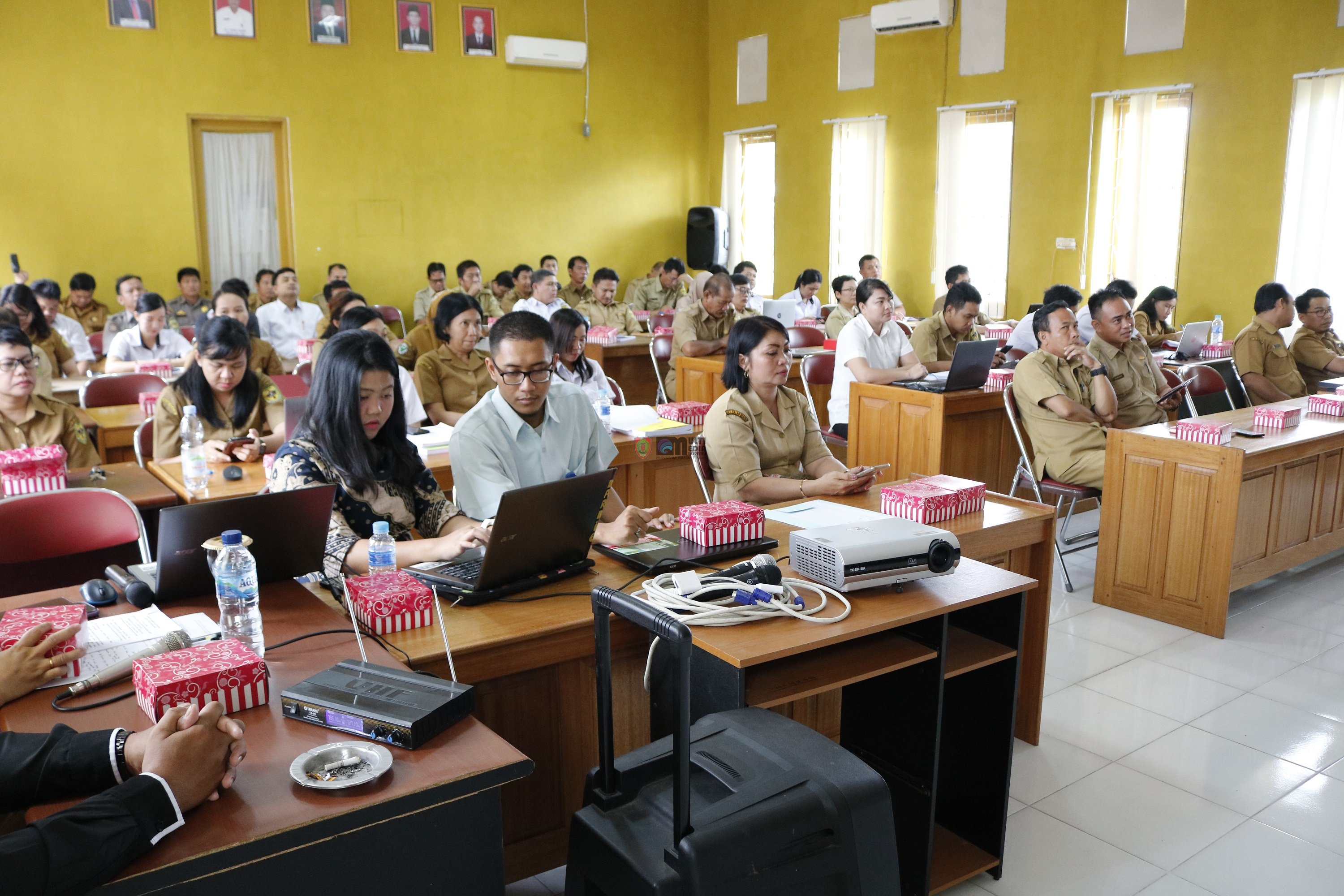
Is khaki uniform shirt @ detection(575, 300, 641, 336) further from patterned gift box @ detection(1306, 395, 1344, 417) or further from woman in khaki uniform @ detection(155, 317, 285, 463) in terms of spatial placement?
patterned gift box @ detection(1306, 395, 1344, 417)

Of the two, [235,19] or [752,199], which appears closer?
[235,19]

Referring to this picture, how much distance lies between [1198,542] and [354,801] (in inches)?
139

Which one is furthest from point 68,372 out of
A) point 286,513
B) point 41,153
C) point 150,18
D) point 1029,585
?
point 1029,585

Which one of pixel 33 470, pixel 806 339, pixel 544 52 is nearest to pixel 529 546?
pixel 33 470

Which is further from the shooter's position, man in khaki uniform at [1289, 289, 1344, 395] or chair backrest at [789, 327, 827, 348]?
chair backrest at [789, 327, 827, 348]

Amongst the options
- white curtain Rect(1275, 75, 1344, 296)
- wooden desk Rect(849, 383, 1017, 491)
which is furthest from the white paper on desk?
white curtain Rect(1275, 75, 1344, 296)

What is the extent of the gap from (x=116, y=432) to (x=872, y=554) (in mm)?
3574

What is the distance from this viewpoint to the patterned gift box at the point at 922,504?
2.78 meters

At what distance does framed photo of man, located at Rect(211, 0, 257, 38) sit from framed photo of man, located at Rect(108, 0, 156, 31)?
0.54m

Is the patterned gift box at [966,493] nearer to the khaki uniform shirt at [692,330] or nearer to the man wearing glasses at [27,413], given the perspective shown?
the man wearing glasses at [27,413]

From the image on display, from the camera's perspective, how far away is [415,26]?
10234 mm

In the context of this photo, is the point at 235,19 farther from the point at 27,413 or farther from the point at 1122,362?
the point at 1122,362

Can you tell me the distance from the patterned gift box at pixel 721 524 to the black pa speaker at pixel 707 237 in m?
9.43

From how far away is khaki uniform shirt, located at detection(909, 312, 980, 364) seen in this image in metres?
6.02
